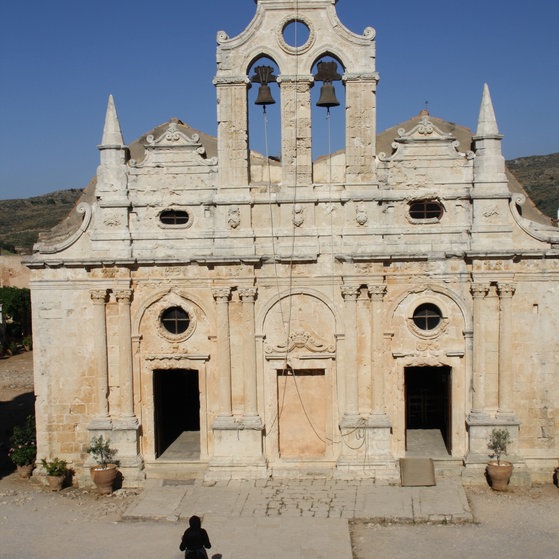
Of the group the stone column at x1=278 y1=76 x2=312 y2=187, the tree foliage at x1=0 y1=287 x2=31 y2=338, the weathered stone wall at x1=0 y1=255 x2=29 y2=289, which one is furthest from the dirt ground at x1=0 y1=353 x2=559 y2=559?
the weathered stone wall at x1=0 y1=255 x2=29 y2=289

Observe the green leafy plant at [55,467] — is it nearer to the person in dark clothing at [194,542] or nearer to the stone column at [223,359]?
the stone column at [223,359]

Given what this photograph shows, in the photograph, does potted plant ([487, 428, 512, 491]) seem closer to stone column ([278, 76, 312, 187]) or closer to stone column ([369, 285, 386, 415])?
stone column ([369, 285, 386, 415])

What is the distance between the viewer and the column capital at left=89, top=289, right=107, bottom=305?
17.2 meters

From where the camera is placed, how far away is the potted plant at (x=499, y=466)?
16312 mm

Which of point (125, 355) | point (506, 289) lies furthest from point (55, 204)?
point (506, 289)

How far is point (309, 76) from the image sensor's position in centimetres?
1675

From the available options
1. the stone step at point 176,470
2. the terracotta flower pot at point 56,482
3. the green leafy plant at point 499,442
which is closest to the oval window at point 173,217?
the stone step at point 176,470

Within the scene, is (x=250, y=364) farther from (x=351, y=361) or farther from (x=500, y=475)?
(x=500, y=475)

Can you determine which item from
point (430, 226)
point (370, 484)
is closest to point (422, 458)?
point (370, 484)

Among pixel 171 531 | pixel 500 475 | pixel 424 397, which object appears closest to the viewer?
pixel 171 531

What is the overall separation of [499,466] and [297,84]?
973 centimetres

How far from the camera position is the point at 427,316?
17141mm

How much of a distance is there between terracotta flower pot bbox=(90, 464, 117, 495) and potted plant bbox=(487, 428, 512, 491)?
28.1 feet

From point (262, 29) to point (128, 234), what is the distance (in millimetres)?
5654
